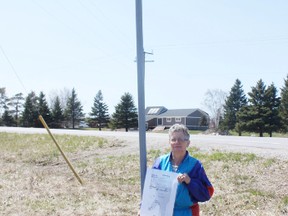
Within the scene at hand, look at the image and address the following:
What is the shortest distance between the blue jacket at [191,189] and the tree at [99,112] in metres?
57.6

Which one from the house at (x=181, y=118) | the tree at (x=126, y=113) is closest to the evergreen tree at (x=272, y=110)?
the tree at (x=126, y=113)

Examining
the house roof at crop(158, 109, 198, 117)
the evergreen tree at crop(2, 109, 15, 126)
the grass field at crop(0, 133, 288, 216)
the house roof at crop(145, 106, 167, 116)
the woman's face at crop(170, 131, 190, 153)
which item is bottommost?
the grass field at crop(0, 133, 288, 216)

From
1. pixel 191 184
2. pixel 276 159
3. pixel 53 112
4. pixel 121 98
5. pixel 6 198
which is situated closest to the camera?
pixel 191 184

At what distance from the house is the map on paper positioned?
64219 millimetres

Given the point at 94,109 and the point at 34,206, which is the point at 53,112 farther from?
the point at 34,206

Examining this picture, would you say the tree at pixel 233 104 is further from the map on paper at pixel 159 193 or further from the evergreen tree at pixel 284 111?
the map on paper at pixel 159 193

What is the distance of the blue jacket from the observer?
2773 millimetres

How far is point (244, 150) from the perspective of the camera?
391 inches

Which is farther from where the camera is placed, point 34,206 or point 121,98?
point 121,98

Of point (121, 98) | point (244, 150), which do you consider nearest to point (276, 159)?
point (244, 150)

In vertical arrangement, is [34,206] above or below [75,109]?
below

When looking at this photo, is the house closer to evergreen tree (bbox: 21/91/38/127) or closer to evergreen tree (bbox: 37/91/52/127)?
evergreen tree (bbox: 37/91/52/127)

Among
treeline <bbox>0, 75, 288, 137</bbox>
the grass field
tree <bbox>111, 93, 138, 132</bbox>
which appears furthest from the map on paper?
tree <bbox>111, 93, 138, 132</bbox>

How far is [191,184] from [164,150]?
8.57 meters
